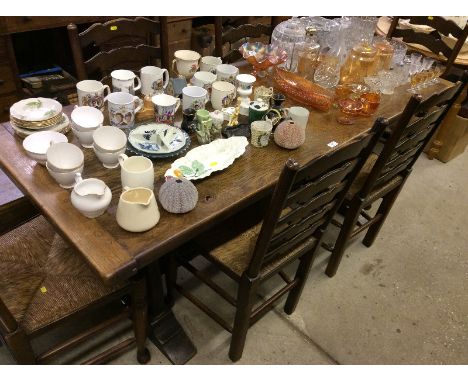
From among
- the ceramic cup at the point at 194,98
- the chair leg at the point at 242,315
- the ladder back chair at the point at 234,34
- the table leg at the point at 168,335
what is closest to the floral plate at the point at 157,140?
the ceramic cup at the point at 194,98

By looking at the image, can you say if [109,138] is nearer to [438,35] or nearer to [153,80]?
[153,80]

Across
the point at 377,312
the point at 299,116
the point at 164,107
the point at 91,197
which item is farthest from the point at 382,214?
the point at 91,197

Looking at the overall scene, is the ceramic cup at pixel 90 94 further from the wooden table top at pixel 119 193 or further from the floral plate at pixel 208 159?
the floral plate at pixel 208 159

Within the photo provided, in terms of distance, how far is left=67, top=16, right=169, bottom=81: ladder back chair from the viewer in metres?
1.62

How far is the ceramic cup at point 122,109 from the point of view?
4.31 ft

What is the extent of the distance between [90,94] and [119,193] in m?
0.47

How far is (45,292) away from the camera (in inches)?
46.4

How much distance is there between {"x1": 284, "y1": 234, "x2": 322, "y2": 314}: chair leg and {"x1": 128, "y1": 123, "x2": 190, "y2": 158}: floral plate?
623 mm

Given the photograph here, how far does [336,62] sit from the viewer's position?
188 cm

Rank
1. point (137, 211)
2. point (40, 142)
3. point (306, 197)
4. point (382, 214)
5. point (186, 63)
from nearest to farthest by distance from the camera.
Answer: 1. point (137, 211)
2. point (306, 197)
3. point (40, 142)
4. point (186, 63)
5. point (382, 214)

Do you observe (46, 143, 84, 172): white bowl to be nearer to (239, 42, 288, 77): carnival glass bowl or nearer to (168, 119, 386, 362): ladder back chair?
(168, 119, 386, 362): ladder back chair

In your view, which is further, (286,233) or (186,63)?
(186,63)

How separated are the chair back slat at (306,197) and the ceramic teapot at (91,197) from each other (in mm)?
431

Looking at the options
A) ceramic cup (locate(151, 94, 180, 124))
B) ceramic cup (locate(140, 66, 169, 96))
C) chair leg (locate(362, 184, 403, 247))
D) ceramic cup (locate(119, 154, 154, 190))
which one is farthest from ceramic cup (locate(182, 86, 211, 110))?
chair leg (locate(362, 184, 403, 247))
